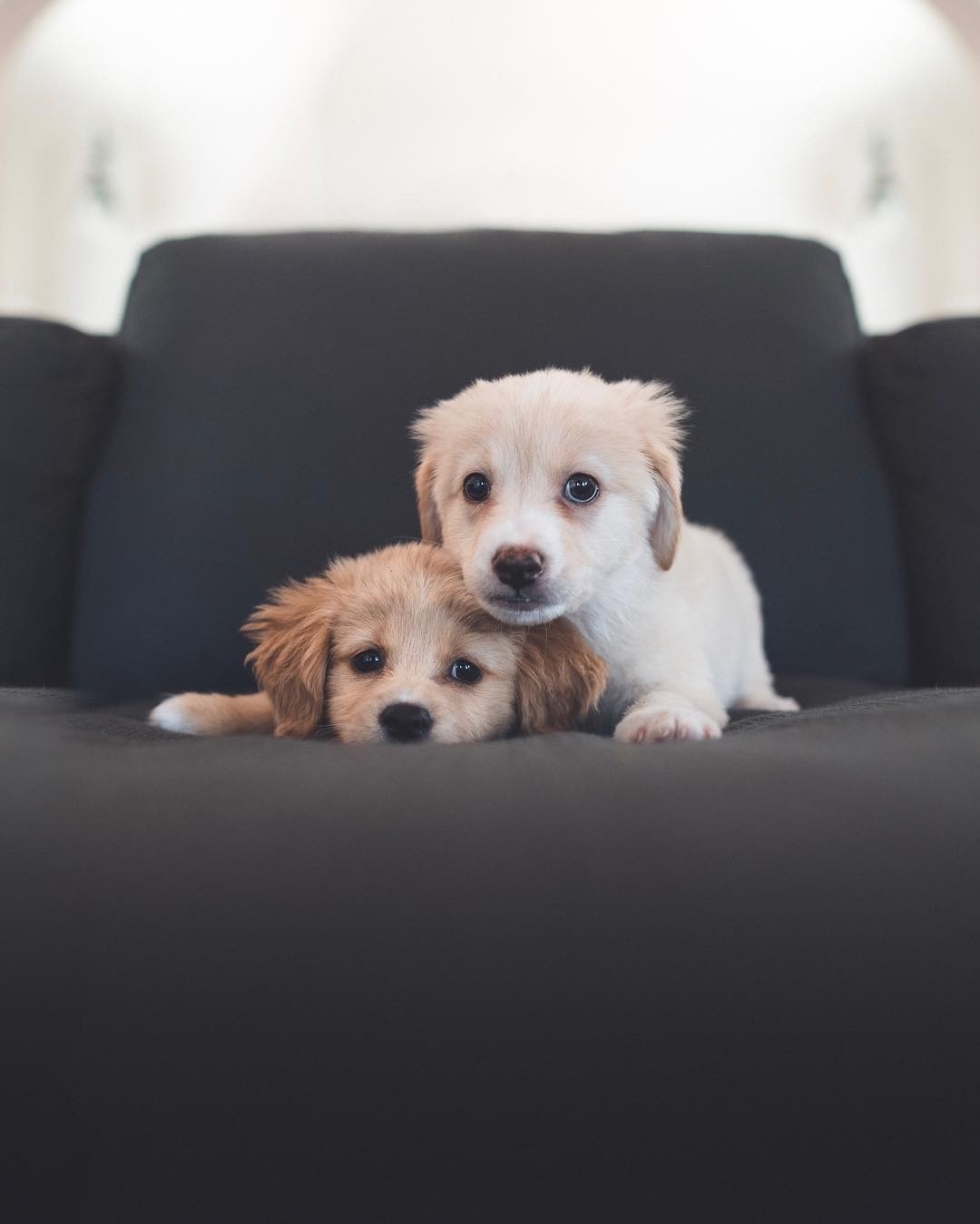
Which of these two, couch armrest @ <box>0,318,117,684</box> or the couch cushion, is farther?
couch armrest @ <box>0,318,117,684</box>

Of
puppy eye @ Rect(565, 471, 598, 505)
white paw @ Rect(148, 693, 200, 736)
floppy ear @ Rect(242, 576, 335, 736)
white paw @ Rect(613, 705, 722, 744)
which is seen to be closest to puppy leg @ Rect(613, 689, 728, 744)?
white paw @ Rect(613, 705, 722, 744)

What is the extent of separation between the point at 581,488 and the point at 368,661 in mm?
409

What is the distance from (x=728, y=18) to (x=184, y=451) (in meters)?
2.26

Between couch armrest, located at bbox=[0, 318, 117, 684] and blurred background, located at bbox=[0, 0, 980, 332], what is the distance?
118 centimetres

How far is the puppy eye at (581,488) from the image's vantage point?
1567 millimetres

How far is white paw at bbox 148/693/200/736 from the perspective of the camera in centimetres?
153

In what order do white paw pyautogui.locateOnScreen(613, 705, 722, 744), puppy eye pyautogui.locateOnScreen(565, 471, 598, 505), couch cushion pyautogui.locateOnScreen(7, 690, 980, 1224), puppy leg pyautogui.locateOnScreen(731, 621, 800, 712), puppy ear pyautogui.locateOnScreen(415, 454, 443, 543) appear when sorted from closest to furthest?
couch cushion pyautogui.locateOnScreen(7, 690, 980, 1224) < white paw pyautogui.locateOnScreen(613, 705, 722, 744) < puppy eye pyautogui.locateOnScreen(565, 471, 598, 505) < puppy ear pyautogui.locateOnScreen(415, 454, 443, 543) < puppy leg pyautogui.locateOnScreen(731, 621, 800, 712)

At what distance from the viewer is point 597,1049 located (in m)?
0.81

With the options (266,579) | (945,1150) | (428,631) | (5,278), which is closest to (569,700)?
(428,631)

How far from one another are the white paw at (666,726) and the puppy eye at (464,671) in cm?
22

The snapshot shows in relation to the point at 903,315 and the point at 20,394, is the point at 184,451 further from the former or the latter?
the point at 903,315

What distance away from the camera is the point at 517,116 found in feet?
10.5

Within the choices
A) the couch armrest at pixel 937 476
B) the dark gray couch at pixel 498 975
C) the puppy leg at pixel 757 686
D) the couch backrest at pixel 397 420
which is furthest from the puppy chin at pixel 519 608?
the couch armrest at pixel 937 476

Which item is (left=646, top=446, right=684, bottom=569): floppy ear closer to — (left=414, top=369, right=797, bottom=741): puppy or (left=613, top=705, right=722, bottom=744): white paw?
(left=414, top=369, right=797, bottom=741): puppy
